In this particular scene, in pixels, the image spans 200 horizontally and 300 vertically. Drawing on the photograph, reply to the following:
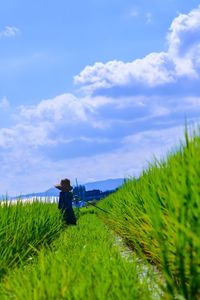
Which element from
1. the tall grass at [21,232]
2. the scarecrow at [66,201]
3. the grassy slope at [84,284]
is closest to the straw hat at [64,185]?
the scarecrow at [66,201]

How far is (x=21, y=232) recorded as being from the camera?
931cm

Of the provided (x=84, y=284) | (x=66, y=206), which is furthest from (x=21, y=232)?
(x=66, y=206)

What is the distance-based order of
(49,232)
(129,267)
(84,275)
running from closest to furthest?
(84,275) → (129,267) → (49,232)

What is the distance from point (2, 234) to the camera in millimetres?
8023

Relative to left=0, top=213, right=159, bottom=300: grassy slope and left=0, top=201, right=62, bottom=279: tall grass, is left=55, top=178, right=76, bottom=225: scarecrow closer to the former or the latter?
left=0, top=201, right=62, bottom=279: tall grass

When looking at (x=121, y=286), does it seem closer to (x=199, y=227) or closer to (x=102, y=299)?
(x=102, y=299)

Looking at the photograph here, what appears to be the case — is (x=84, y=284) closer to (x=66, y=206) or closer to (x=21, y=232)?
(x=21, y=232)

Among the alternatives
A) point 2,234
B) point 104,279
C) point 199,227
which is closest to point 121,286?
point 104,279

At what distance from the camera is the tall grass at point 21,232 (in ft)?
24.2

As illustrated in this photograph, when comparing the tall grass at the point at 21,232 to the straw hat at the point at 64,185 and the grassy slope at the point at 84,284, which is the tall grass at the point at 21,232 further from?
the straw hat at the point at 64,185

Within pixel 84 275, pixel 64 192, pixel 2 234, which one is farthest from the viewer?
pixel 64 192

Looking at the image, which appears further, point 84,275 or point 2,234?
point 2,234

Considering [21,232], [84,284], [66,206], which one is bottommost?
[84,284]

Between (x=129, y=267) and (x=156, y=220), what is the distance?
125 cm
